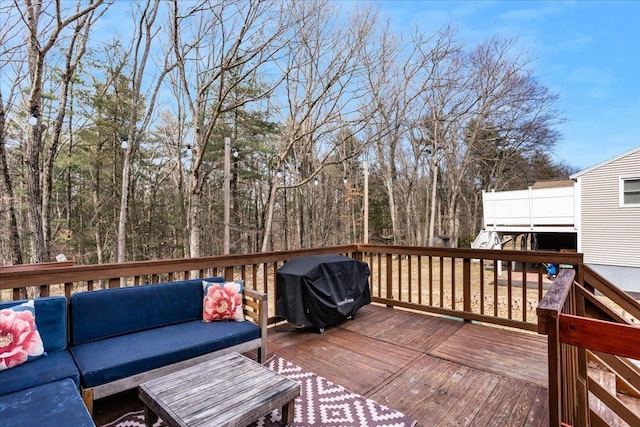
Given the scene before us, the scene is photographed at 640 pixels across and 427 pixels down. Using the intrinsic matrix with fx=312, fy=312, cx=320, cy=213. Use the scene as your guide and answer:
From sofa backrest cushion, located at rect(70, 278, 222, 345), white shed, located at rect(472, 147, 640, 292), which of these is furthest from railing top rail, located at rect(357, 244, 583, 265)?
white shed, located at rect(472, 147, 640, 292)

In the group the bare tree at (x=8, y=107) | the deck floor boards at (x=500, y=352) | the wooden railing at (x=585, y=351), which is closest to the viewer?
the wooden railing at (x=585, y=351)

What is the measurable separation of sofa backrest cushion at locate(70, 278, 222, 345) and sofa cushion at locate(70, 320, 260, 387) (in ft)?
0.23

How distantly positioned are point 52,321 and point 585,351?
344cm

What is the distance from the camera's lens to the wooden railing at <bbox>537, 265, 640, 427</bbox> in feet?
3.94

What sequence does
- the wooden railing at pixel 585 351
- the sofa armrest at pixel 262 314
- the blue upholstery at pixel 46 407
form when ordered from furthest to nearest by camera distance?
the sofa armrest at pixel 262 314, the blue upholstery at pixel 46 407, the wooden railing at pixel 585 351

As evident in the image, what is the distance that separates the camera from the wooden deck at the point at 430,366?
2078 millimetres

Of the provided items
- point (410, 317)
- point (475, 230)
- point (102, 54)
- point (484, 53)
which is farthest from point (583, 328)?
point (475, 230)

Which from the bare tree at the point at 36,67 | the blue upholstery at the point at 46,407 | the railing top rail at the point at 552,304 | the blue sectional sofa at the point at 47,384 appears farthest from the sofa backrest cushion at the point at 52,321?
the bare tree at the point at 36,67

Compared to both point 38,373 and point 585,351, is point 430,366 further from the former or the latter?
point 38,373

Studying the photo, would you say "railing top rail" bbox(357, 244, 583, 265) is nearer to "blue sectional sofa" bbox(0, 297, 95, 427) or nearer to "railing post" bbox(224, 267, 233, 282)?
"railing post" bbox(224, 267, 233, 282)

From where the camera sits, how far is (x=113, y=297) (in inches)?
95.6

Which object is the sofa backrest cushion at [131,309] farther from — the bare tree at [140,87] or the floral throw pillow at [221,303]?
the bare tree at [140,87]

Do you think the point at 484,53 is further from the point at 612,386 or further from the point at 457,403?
the point at 457,403

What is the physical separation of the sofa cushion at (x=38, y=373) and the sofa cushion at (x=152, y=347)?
0.06 metres
